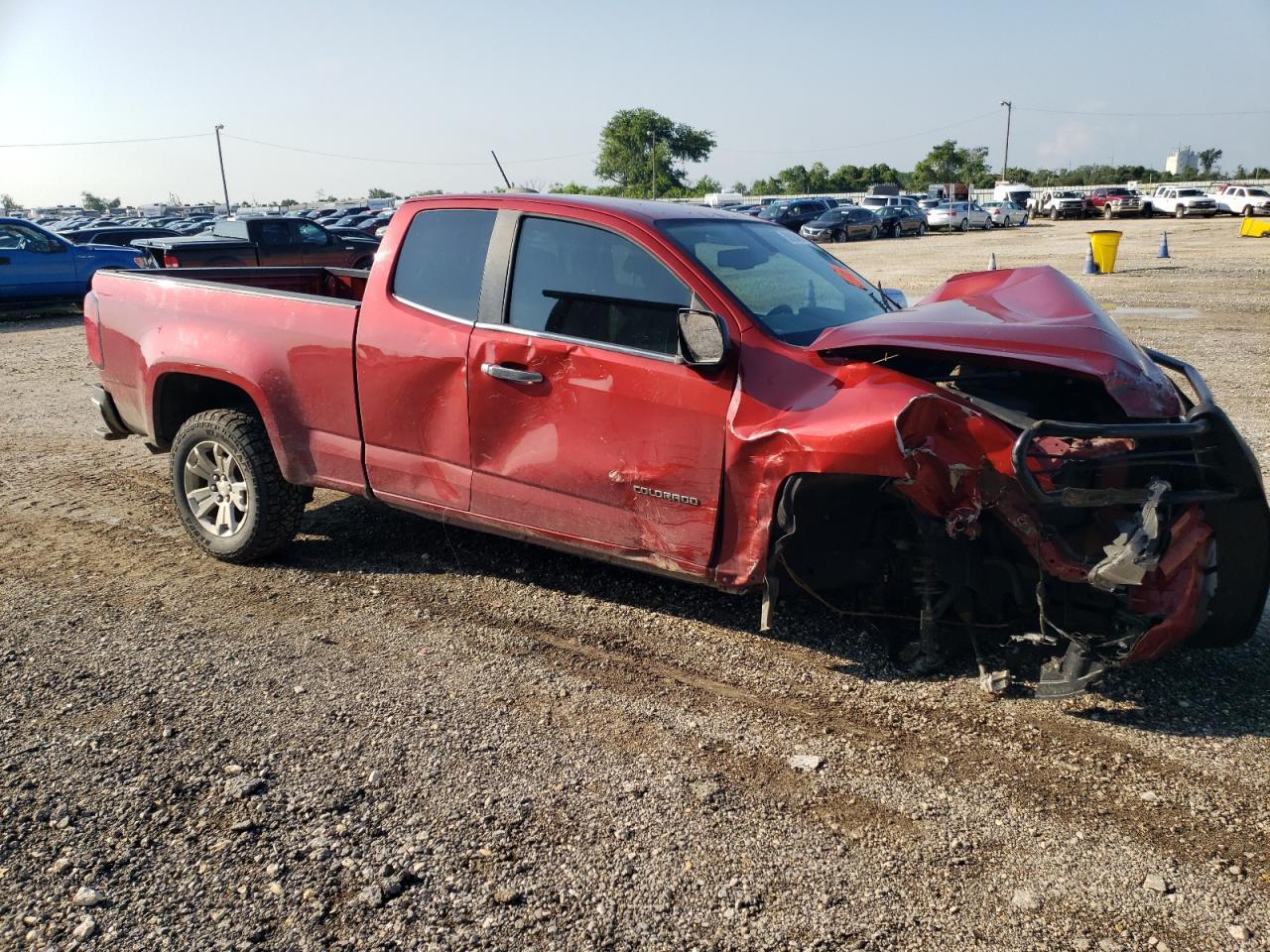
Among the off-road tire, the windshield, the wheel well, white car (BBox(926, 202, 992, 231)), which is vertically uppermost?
white car (BBox(926, 202, 992, 231))

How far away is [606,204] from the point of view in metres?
4.48

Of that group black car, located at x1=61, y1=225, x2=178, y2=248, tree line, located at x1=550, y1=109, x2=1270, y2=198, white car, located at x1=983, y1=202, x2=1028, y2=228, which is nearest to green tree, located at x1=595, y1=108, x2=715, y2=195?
tree line, located at x1=550, y1=109, x2=1270, y2=198

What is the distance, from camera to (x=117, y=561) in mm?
5469

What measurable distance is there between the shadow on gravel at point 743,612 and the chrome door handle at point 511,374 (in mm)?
1169

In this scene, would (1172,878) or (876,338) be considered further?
(876,338)

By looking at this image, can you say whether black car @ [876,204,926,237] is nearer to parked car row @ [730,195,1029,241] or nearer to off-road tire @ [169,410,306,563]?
parked car row @ [730,195,1029,241]

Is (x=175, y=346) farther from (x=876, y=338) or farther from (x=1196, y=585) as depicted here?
(x=1196, y=585)

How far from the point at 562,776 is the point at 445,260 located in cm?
251

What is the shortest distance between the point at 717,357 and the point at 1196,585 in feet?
6.03

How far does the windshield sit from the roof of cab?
0.08 metres

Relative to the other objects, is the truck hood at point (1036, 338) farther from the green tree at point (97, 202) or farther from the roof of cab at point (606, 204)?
the green tree at point (97, 202)

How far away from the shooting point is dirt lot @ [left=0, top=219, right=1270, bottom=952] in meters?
2.71

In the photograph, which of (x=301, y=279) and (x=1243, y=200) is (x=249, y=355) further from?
(x=1243, y=200)

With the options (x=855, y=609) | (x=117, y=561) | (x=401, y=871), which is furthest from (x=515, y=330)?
(x=117, y=561)
